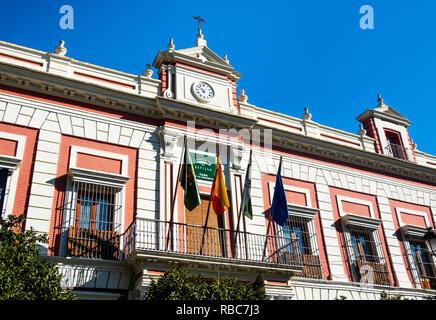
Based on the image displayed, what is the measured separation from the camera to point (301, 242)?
47.7 ft

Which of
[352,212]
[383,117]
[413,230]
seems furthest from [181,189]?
[383,117]

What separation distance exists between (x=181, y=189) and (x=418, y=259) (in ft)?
30.1

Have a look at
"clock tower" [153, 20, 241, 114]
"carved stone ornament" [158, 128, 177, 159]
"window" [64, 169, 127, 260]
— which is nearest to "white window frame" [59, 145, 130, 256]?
"window" [64, 169, 127, 260]

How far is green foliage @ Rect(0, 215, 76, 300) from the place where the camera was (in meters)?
7.50

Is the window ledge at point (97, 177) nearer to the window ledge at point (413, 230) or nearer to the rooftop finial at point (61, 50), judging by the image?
the rooftop finial at point (61, 50)

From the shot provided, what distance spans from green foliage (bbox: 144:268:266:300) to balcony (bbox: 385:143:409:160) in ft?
37.4

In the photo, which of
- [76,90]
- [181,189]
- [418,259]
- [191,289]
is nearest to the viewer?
[191,289]

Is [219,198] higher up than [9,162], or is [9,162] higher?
[9,162]

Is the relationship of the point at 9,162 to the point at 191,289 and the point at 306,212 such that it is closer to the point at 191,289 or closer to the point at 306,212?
the point at 191,289

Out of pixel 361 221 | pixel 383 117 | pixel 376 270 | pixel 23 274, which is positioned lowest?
pixel 23 274

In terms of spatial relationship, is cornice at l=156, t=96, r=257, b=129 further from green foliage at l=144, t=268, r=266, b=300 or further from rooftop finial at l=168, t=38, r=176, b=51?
green foliage at l=144, t=268, r=266, b=300

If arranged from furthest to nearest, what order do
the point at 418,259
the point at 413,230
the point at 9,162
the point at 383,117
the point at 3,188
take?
the point at 383,117
the point at 413,230
the point at 418,259
the point at 9,162
the point at 3,188

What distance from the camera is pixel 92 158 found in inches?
492

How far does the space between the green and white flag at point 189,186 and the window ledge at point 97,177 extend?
166cm
